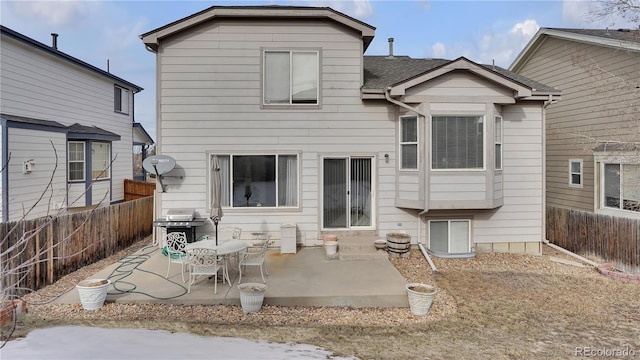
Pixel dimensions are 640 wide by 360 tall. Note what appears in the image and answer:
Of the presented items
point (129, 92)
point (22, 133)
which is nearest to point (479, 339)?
point (22, 133)

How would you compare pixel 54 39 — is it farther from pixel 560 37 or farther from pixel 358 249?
pixel 560 37

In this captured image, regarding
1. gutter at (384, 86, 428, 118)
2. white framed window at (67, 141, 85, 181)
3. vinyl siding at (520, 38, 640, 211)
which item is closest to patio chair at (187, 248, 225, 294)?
gutter at (384, 86, 428, 118)

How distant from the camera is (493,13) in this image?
12.3 metres

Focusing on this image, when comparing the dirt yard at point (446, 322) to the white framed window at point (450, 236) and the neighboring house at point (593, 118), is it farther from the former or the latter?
the neighboring house at point (593, 118)

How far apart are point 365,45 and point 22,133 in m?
10.7

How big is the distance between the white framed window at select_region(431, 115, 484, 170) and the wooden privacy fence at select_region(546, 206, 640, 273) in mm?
4022

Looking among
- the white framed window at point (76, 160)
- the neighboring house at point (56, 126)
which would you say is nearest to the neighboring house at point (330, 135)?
the neighboring house at point (56, 126)

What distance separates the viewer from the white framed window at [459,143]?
361 inches

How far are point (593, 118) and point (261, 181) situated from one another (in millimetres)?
11348

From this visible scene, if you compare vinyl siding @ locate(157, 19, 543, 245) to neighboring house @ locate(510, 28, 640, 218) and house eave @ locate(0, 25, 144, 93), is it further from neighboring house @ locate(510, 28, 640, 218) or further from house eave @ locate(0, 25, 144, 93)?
house eave @ locate(0, 25, 144, 93)

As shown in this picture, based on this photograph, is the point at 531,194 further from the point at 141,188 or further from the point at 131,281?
the point at 141,188

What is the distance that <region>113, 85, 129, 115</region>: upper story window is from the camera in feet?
57.2

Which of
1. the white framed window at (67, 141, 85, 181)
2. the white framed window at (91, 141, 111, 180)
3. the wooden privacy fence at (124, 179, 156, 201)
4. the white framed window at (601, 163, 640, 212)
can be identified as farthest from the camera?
the wooden privacy fence at (124, 179, 156, 201)

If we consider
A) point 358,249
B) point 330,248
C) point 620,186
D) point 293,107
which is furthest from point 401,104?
point 620,186
